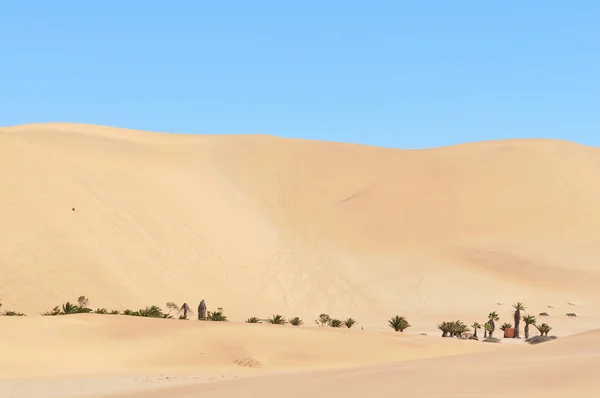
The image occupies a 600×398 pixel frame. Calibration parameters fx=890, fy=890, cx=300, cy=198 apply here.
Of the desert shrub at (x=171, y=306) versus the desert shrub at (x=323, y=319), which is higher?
the desert shrub at (x=171, y=306)

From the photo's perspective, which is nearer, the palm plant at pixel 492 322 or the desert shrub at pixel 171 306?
the palm plant at pixel 492 322

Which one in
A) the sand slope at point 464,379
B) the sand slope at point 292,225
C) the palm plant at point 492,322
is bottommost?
the sand slope at point 464,379

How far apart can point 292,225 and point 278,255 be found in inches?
203

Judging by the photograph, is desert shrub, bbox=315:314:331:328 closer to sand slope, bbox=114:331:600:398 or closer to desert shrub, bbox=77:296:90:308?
desert shrub, bbox=77:296:90:308

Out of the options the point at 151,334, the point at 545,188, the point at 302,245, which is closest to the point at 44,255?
the point at 302,245

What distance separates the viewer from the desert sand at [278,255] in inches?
796

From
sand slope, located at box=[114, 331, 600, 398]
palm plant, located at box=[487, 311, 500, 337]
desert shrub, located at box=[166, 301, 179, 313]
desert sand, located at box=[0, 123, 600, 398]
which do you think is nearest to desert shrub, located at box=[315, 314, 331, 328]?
desert sand, located at box=[0, 123, 600, 398]

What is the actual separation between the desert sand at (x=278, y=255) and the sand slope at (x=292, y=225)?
15cm

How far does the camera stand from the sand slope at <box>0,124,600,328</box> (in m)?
43.8

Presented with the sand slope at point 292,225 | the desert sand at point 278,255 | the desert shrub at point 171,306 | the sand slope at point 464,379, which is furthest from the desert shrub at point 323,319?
the sand slope at point 464,379

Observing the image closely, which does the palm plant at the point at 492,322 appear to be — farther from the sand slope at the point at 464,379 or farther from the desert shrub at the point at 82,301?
the sand slope at the point at 464,379

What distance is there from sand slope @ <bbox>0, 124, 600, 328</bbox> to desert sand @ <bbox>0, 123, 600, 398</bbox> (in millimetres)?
148

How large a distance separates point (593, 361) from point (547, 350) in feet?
8.08

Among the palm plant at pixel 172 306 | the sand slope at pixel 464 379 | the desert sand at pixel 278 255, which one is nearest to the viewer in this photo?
the sand slope at pixel 464 379
